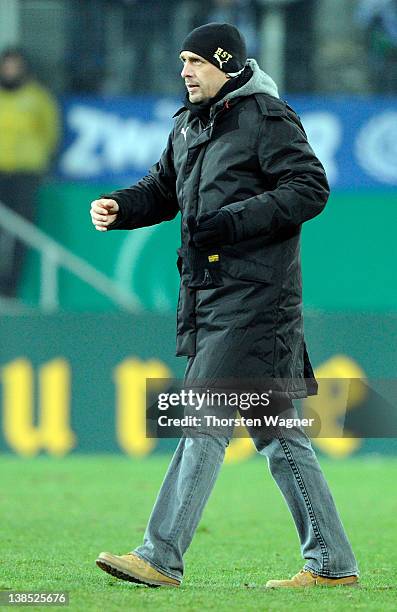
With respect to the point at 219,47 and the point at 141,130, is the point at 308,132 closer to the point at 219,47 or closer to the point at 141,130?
the point at 141,130

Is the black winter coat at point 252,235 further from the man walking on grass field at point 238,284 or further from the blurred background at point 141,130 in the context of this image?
the blurred background at point 141,130

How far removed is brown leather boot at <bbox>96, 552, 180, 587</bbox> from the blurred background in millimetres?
7861

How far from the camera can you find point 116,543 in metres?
7.78

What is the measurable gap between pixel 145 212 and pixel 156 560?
1.33 metres

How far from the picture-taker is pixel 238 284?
5773 mm

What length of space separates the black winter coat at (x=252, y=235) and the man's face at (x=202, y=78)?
0.08 m

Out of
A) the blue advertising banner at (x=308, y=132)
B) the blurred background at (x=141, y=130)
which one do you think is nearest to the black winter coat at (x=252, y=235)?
the blurred background at (x=141, y=130)

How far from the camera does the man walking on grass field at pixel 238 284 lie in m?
5.76

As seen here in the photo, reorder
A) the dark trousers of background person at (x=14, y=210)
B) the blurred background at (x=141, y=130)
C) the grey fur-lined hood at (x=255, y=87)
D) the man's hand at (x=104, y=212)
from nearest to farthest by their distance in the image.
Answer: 1. the grey fur-lined hood at (x=255, y=87)
2. the man's hand at (x=104, y=212)
3. the dark trousers of background person at (x=14, y=210)
4. the blurred background at (x=141, y=130)

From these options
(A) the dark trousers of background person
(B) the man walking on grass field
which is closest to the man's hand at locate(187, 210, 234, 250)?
(B) the man walking on grass field

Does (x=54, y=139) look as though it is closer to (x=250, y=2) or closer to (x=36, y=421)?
(x=250, y=2)

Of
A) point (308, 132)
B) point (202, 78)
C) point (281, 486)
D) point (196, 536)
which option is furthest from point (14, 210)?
point (281, 486)

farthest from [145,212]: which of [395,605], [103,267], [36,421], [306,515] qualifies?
[103,267]

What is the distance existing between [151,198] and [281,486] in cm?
122
